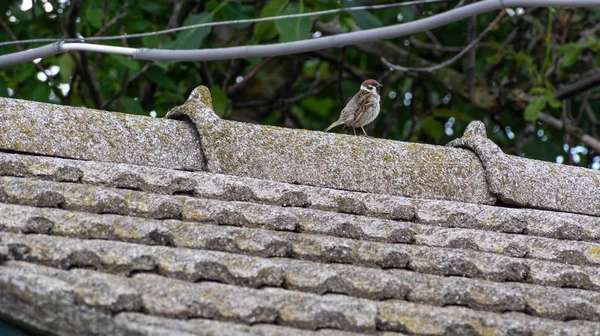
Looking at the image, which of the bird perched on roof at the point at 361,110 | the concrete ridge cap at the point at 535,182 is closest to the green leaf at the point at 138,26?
the bird perched on roof at the point at 361,110

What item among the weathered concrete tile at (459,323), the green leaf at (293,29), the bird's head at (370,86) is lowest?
the weathered concrete tile at (459,323)

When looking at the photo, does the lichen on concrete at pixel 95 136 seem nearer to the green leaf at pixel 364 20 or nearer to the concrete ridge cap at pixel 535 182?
the concrete ridge cap at pixel 535 182

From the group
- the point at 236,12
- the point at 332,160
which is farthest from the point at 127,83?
the point at 332,160

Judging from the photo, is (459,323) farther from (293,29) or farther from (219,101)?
(219,101)

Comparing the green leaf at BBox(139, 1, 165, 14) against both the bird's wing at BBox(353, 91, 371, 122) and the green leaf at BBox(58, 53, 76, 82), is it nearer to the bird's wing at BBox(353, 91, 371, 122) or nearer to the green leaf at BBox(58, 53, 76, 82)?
the green leaf at BBox(58, 53, 76, 82)

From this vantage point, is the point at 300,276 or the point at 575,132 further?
the point at 575,132

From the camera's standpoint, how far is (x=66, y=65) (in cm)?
855

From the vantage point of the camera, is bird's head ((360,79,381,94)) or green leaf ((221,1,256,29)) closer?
bird's head ((360,79,381,94))

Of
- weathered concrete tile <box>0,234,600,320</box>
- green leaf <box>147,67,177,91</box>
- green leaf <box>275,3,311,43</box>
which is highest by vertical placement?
green leaf <box>147,67,177,91</box>

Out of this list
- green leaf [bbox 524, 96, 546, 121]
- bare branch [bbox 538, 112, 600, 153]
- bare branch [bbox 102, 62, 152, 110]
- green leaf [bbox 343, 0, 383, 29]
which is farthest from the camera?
bare branch [bbox 538, 112, 600, 153]

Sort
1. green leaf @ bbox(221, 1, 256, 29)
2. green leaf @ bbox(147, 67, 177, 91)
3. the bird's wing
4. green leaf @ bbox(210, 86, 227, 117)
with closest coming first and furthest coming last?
the bird's wing, green leaf @ bbox(221, 1, 256, 29), green leaf @ bbox(210, 86, 227, 117), green leaf @ bbox(147, 67, 177, 91)

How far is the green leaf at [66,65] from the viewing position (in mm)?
8492

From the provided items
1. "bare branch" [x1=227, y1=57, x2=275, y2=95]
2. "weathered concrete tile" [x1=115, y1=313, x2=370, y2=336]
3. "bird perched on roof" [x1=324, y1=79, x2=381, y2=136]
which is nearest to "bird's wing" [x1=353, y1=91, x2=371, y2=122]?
"bird perched on roof" [x1=324, y1=79, x2=381, y2=136]

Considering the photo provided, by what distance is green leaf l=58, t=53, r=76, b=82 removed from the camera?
27.9ft
